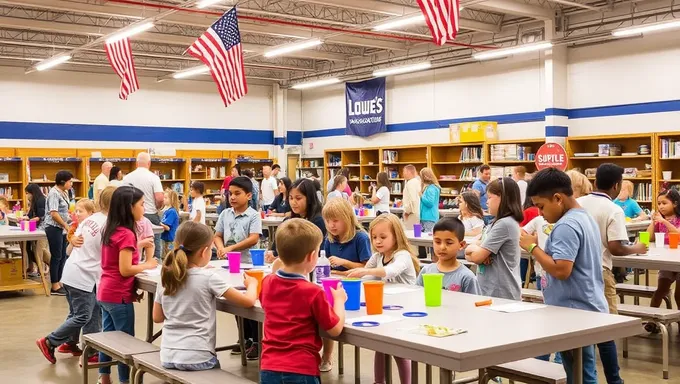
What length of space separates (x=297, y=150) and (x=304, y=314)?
60.4 feet

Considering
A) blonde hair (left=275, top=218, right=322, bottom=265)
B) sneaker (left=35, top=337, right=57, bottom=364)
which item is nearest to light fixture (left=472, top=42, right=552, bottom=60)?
sneaker (left=35, top=337, right=57, bottom=364)

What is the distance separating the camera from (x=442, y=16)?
7578mm

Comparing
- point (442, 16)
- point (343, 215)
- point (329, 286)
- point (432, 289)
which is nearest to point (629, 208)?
point (442, 16)

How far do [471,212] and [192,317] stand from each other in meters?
4.02

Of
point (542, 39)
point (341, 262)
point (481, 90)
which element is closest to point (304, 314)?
point (341, 262)

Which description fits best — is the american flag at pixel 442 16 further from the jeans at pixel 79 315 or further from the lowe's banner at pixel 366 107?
the lowe's banner at pixel 366 107

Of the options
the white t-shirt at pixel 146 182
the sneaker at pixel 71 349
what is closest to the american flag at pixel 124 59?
the white t-shirt at pixel 146 182

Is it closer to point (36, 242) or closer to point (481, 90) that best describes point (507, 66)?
point (481, 90)

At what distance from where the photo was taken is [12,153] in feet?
56.0

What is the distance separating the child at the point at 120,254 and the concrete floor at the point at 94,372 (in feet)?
2.93

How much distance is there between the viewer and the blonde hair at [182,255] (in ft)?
12.8

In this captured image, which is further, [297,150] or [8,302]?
[297,150]

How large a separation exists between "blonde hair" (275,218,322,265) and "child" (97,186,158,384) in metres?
1.88

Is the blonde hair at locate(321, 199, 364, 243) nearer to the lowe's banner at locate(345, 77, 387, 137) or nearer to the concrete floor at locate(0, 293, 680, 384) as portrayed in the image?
the concrete floor at locate(0, 293, 680, 384)
